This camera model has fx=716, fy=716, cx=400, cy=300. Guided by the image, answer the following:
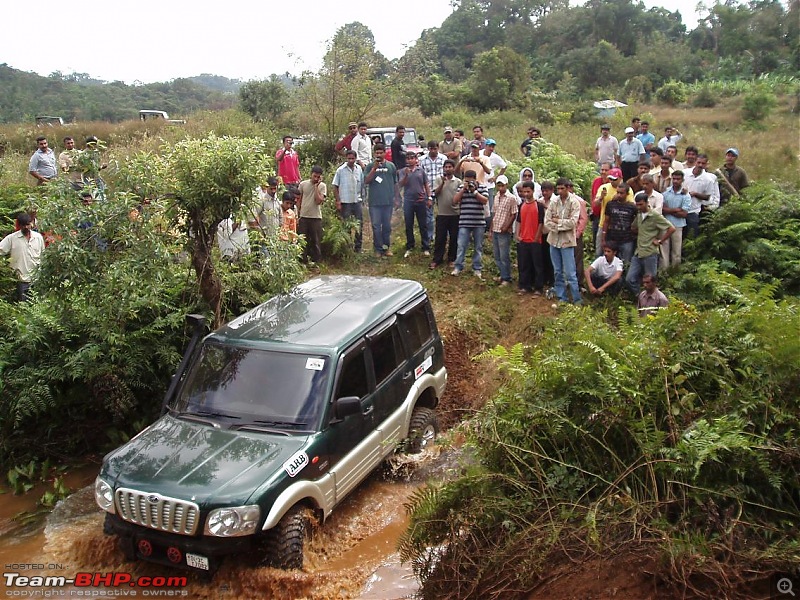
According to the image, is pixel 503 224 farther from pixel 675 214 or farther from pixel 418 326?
pixel 418 326

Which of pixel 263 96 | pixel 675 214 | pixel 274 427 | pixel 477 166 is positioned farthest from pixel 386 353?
pixel 263 96

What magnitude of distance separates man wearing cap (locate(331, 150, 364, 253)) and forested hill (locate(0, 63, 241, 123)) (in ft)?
90.9

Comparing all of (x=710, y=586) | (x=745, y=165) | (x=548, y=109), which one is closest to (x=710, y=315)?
(x=710, y=586)

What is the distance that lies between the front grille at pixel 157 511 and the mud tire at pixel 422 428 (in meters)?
2.78

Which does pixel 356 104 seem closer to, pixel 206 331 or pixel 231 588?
pixel 206 331

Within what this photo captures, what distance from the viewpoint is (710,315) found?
5480mm

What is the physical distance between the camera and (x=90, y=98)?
189 ft

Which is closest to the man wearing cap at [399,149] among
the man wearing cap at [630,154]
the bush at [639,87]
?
the man wearing cap at [630,154]

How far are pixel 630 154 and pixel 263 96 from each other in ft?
63.8

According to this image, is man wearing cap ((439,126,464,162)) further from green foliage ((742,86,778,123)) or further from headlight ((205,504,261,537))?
green foliage ((742,86,778,123))

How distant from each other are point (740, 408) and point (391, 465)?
12.0 feet

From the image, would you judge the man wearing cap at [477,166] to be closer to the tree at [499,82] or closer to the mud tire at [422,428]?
the mud tire at [422,428]

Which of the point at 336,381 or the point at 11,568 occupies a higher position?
the point at 336,381

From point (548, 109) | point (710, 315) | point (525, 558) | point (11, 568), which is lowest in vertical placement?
point (11, 568)
